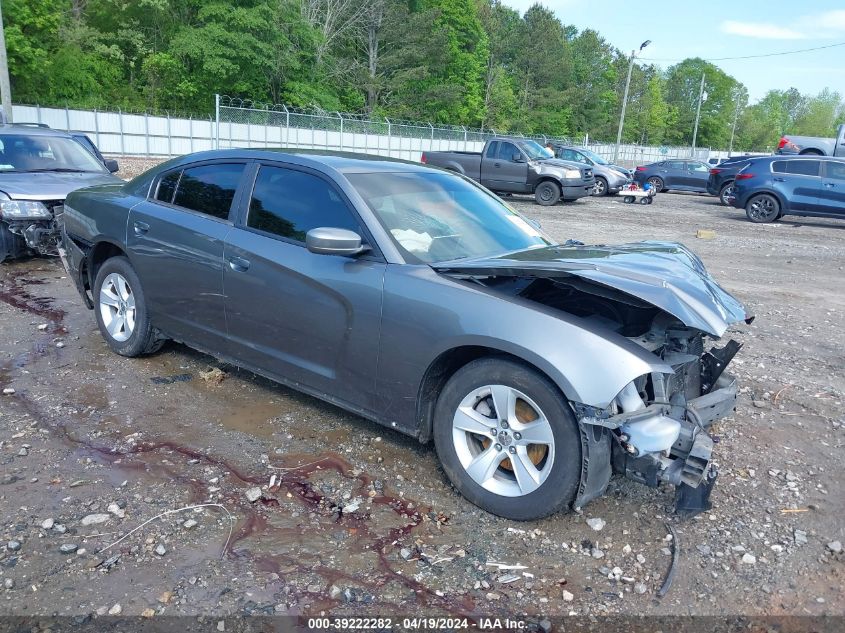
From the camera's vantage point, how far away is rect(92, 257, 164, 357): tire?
5.04 metres

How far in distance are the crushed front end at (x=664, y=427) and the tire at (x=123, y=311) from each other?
11.6 ft

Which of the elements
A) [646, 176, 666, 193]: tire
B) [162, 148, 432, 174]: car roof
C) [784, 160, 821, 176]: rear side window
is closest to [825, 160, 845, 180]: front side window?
[784, 160, 821, 176]: rear side window

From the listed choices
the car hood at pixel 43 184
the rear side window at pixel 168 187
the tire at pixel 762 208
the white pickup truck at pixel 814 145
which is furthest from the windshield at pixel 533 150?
the rear side window at pixel 168 187

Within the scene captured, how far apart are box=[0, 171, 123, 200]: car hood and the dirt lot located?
10.8 ft

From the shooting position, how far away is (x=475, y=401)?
3.29 meters

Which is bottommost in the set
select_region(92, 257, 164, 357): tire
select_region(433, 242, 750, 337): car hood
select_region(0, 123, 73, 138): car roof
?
select_region(92, 257, 164, 357): tire

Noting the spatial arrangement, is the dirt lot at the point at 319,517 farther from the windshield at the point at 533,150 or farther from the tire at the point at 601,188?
the tire at the point at 601,188

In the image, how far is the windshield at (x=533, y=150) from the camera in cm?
1945

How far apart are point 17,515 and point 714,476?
3.25 m

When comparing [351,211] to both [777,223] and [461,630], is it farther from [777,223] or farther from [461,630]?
[777,223]

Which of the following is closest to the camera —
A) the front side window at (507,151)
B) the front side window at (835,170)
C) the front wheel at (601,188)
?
the front side window at (835,170)

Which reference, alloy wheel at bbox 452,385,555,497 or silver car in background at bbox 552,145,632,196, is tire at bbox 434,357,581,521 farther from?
silver car in background at bbox 552,145,632,196

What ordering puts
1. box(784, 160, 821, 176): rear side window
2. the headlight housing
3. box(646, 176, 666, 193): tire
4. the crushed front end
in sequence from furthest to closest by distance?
box(646, 176, 666, 193): tire < box(784, 160, 821, 176): rear side window < the headlight housing < the crushed front end

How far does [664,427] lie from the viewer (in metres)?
2.98
